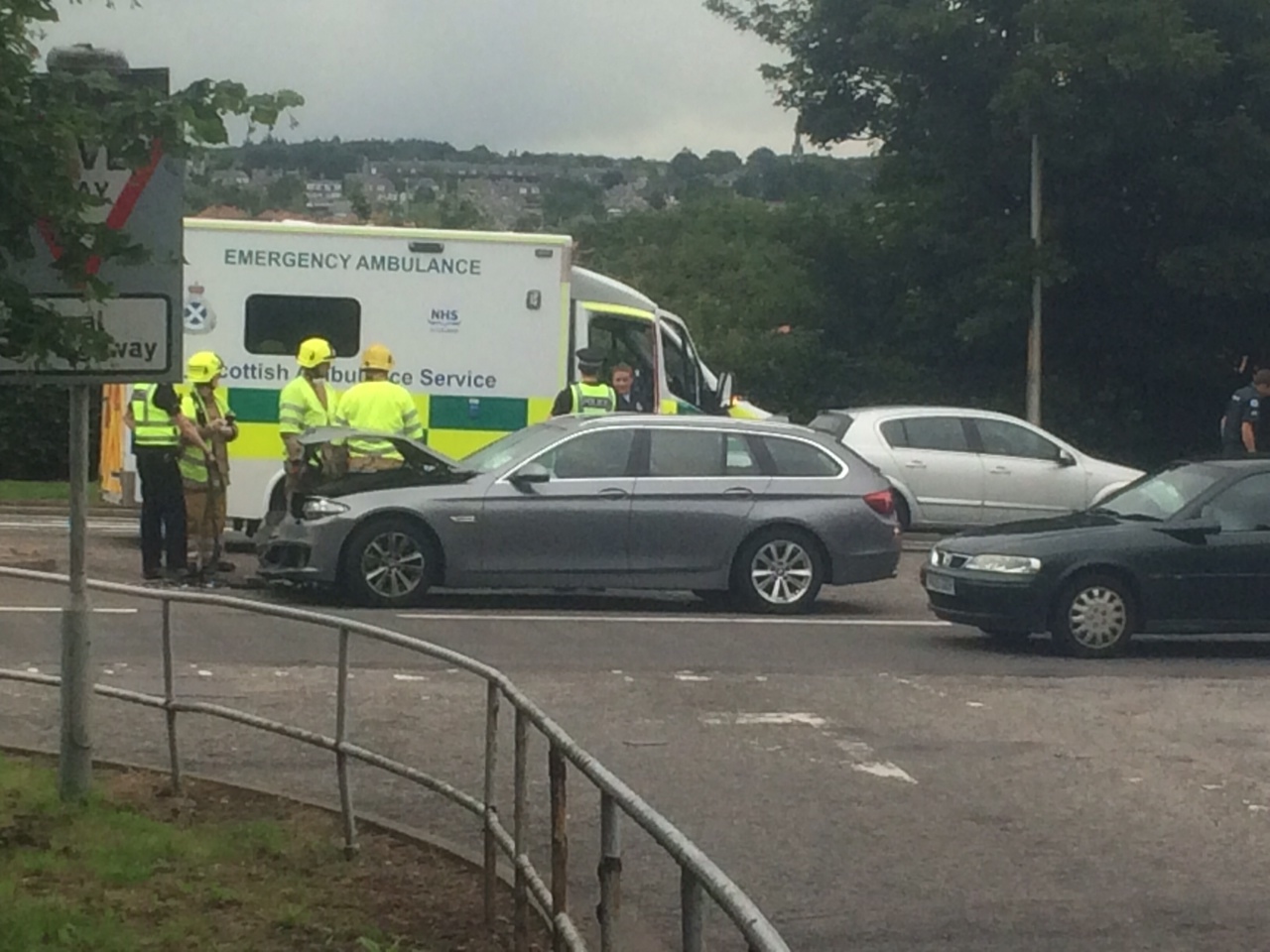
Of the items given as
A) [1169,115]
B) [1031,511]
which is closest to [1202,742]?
[1031,511]

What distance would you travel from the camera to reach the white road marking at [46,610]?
8484 millimetres

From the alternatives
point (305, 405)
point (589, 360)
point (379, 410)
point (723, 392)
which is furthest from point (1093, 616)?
point (723, 392)

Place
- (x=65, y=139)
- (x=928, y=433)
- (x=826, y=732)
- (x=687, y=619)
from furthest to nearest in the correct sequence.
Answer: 1. (x=928, y=433)
2. (x=687, y=619)
3. (x=826, y=732)
4. (x=65, y=139)

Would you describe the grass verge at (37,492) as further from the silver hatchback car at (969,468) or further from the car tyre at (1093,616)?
the car tyre at (1093,616)

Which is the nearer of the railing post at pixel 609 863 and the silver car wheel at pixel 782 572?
the railing post at pixel 609 863

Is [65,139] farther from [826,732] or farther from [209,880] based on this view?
[826,732]

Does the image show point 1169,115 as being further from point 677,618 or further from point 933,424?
point 677,618

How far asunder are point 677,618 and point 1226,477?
156 inches

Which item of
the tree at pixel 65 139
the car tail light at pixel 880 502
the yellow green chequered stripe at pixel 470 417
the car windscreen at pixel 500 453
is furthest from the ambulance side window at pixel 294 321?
the tree at pixel 65 139

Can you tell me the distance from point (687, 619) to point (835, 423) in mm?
8350

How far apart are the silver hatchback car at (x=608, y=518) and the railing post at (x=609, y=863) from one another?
1082 cm

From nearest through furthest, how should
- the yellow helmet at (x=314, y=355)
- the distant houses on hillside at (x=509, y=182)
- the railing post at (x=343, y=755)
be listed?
1. the railing post at (x=343, y=755)
2. the yellow helmet at (x=314, y=355)
3. the distant houses on hillside at (x=509, y=182)

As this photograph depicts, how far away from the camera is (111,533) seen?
21.1 meters

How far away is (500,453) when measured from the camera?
16.6 meters
